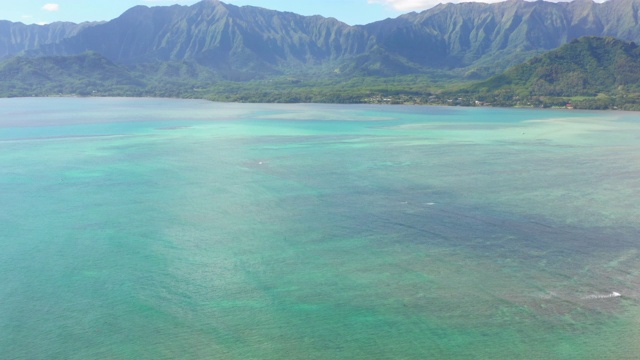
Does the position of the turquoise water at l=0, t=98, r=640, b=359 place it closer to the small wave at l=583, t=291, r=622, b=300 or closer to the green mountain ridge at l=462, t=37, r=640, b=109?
the small wave at l=583, t=291, r=622, b=300

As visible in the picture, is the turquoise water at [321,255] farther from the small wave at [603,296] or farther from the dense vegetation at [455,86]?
the dense vegetation at [455,86]

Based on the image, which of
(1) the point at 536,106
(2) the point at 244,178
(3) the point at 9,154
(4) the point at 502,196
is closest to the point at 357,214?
(4) the point at 502,196

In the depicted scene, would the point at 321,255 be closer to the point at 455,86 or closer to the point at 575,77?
the point at 575,77

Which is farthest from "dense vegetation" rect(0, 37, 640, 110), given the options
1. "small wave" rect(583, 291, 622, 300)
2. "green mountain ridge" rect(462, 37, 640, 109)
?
"small wave" rect(583, 291, 622, 300)

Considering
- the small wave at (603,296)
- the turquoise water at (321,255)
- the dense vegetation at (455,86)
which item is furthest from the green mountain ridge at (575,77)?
the small wave at (603,296)

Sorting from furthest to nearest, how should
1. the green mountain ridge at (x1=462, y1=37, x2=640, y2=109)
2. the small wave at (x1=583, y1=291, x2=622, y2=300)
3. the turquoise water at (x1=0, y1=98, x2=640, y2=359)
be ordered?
the green mountain ridge at (x1=462, y1=37, x2=640, y2=109)
the small wave at (x1=583, y1=291, x2=622, y2=300)
the turquoise water at (x1=0, y1=98, x2=640, y2=359)

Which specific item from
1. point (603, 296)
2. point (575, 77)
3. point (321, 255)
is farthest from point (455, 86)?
point (603, 296)

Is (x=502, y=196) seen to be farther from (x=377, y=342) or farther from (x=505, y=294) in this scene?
(x=377, y=342)

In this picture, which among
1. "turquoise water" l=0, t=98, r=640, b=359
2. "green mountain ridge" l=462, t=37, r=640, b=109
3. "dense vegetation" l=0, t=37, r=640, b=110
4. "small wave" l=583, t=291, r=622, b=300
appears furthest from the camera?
"dense vegetation" l=0, t=37, r=640, b=110

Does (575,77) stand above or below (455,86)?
above
